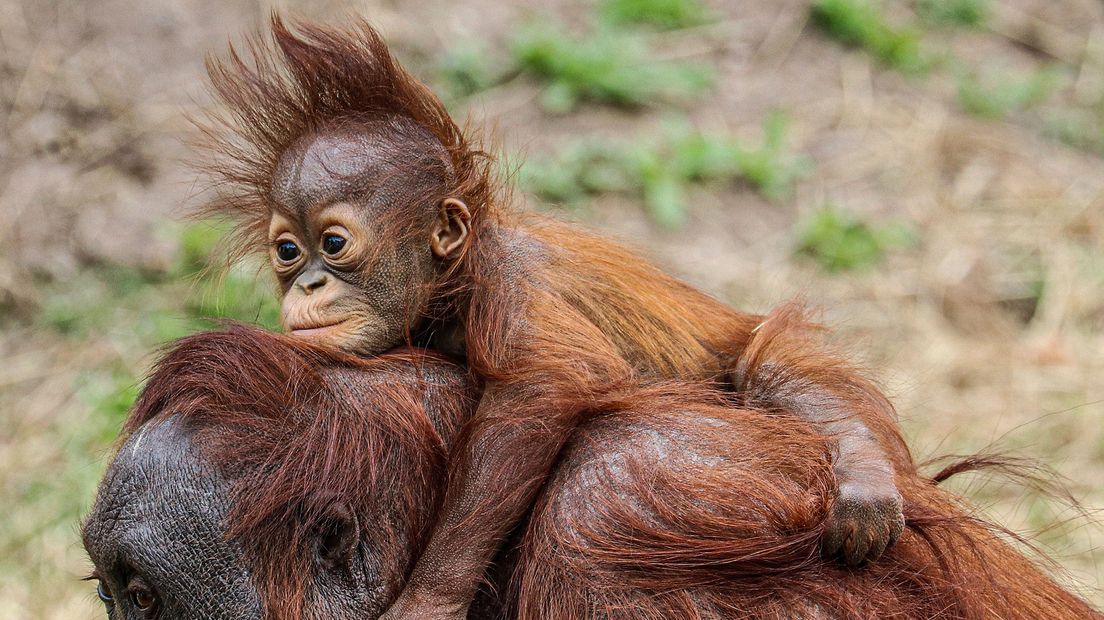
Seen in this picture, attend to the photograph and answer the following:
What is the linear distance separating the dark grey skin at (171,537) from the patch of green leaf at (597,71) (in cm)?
559

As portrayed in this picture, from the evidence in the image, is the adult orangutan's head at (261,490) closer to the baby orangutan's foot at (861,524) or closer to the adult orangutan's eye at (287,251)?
the adult orangutan's eye at (287,251)

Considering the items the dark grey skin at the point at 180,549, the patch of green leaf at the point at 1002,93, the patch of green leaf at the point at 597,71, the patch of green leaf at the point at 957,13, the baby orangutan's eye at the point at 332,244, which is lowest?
the patch of green leaf at the point at 1002,93

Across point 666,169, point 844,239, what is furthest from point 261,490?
point 844,239

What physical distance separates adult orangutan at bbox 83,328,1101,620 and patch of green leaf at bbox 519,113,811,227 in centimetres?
444

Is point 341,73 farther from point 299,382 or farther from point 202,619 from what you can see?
point 202,619

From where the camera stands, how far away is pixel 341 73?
13.3 ft

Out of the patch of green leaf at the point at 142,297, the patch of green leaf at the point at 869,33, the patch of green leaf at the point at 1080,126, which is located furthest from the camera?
the patch of green leaf at the point at 869,33

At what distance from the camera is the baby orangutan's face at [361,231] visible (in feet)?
12.7

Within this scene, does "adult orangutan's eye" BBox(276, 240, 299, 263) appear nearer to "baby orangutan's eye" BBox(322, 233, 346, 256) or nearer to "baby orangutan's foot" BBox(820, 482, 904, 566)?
"baby orangutan's eye" BBox(322, 233, 346, 256)

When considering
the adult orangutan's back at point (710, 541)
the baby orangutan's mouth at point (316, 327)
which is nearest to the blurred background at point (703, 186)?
the baby orangutan's mouth at point (316, 327)

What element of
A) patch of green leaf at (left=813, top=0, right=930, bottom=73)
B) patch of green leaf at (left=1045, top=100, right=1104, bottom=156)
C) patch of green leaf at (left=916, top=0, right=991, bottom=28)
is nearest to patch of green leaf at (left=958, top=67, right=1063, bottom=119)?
patch of green leaf at (left=1045, top=100, right=1104, bottom=156)

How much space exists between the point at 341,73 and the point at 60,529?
10.8ft

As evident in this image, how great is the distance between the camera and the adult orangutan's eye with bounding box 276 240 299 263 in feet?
13.4

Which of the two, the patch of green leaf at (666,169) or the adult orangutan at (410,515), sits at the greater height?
the adult orangutan at (410,515)
